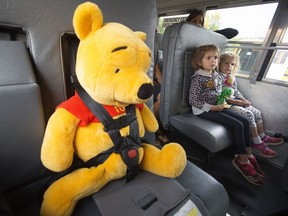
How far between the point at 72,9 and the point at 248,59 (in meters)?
2.31

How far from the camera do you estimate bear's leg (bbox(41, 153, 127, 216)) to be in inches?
20.8

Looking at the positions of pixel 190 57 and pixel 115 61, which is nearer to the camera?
pixel 115 61

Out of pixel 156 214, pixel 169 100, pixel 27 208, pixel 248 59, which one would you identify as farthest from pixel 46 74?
pixel 248 59

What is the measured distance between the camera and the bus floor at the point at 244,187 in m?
1.28

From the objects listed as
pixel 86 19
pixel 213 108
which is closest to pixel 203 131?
pixel 213 108

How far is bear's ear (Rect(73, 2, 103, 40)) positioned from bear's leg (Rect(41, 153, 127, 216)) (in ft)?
1.40

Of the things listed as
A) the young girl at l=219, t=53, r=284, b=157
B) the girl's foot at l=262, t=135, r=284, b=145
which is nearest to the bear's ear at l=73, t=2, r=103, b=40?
the young girl at l=219, t=53, r=284, b=157

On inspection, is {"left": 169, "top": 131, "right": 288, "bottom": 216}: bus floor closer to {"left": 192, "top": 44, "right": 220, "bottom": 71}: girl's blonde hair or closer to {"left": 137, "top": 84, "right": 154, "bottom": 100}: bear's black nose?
{"left": 192, "top": 44, "right": 220, "bottom": 71}: girl's blonde hair

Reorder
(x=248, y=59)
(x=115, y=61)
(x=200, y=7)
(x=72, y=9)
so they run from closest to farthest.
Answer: (x=115, y=61), (x=72, y=9), (x=248, y=59), (x=200, y=7)

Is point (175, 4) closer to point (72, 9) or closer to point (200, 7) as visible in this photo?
point (200, 7)

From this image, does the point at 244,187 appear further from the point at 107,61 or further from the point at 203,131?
the point at 107,61

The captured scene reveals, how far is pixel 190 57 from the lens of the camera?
1482 mm

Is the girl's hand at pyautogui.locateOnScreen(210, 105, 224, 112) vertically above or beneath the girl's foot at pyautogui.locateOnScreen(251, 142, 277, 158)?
above

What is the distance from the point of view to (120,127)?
611 millimetres
